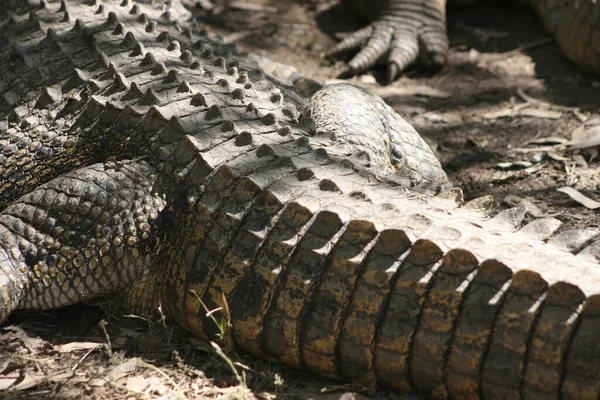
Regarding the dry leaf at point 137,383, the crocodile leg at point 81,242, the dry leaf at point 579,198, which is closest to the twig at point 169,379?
the dry leaf at point 137,383

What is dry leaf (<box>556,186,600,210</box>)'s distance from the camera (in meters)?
3.79

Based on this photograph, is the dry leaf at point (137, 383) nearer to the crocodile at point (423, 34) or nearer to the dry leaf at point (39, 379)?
the dry leaf at point (39, 379)

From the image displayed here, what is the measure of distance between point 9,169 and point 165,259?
1065mm

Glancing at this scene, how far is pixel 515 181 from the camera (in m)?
4.19

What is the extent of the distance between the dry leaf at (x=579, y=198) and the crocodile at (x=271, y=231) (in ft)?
2.70

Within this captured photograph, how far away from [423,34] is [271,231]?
3711mm

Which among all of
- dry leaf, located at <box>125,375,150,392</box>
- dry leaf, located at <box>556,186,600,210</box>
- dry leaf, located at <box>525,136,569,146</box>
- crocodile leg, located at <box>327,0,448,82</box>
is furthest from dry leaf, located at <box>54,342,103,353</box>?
crocodile leg, located at <box>327,0,448,82</box>

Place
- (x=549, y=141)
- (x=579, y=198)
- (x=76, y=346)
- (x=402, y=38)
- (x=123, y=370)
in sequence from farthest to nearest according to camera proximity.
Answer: (x=402, y=38), (x=549, y=141), (x=579, y=198), (x=76, y=346), (x=123, y=370)

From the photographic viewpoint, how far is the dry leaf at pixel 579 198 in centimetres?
379

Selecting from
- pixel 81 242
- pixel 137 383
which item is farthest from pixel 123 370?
pixel 81 242

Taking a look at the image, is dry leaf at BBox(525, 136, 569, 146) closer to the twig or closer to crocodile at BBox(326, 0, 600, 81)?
crocodile at BBox(326, 0, 600, 81)

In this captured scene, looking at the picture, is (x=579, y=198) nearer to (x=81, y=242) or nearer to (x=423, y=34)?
(x=423, y=34)

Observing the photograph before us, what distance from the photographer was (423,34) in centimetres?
576

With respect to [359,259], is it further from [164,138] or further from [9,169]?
[9,169]
